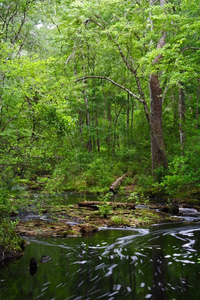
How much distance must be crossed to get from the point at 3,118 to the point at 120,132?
18.4 meters

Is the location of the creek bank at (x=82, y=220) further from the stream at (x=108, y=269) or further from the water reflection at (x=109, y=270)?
the water reflection at (x=109, y=270)

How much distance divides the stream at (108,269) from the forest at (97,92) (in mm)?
1615

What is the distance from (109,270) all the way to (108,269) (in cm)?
5

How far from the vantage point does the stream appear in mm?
4711

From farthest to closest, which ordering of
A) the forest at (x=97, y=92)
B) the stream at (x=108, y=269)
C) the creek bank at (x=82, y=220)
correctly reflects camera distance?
the creek bank at (x=82, y=220) < the forest at (x=97, y=92) < the stream at (x=108, y=269)

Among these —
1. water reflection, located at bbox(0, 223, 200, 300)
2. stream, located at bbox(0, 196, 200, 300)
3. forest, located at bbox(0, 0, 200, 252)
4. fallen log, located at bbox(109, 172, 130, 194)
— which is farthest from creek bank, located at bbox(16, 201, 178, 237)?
fallen log, located at bbox(109, 172, 130, 194)

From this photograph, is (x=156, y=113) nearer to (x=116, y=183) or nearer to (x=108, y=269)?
(x=116, y=183)

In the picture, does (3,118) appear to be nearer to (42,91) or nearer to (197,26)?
(42,91)

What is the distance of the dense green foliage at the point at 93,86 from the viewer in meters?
7.14

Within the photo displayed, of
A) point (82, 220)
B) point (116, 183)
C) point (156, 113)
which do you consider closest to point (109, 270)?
point (82, 220)

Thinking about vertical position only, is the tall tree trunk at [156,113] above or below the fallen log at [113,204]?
above

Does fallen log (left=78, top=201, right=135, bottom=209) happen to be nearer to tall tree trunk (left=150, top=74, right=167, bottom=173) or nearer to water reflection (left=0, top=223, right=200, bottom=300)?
water reflection (left=0, top=223, right=200, bottom=300)

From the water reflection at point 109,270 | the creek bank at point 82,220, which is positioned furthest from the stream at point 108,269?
the creek bank at point 82,220

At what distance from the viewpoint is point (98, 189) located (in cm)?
2056
